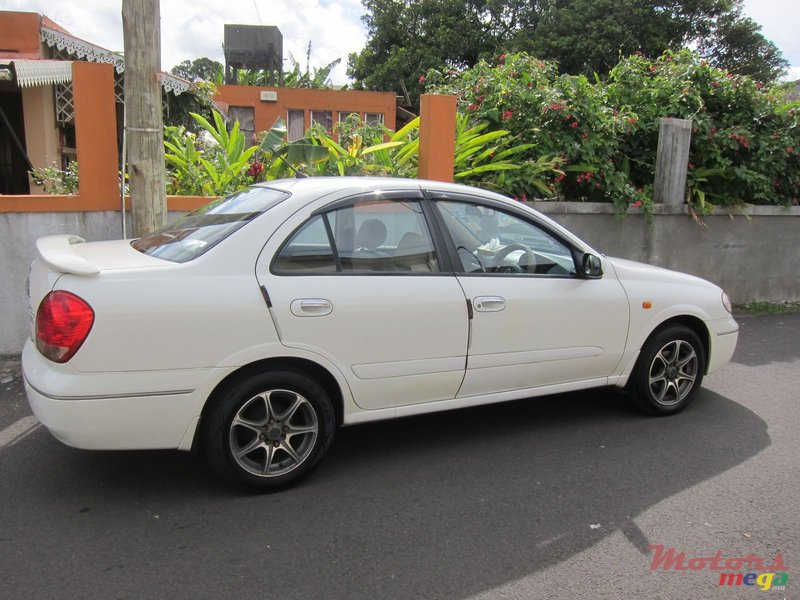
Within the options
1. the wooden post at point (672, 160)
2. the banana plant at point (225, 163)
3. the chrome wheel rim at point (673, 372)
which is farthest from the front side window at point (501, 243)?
the wooden post at point (672, 160)

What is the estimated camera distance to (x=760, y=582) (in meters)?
2.80

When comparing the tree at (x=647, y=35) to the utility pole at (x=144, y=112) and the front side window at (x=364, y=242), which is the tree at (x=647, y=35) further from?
the front side window at (x=364, y=242)

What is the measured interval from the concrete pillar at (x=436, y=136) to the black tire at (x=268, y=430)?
13.0 ft

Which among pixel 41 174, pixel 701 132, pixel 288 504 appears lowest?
pixel 288 504

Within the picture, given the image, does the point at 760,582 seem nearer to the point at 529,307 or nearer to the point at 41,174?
the point at 529,307

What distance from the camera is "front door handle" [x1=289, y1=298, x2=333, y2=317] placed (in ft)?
10.8

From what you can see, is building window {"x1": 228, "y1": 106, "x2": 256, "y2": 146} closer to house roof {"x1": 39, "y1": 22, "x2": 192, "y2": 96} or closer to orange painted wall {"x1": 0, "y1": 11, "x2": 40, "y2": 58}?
house roof {"x1": 39, "y1": 22, "x2": 192, "y2": 96}

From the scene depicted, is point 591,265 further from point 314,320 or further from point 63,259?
point 63,259

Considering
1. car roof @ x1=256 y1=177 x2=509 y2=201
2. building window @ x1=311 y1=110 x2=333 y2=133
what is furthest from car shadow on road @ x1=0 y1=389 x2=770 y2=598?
building window @ x1=311 y1=110 x2=333 y2=133

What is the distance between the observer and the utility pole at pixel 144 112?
482cm

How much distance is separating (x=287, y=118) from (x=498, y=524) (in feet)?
62.3

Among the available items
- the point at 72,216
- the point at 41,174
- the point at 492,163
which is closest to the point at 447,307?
the point at 72,216

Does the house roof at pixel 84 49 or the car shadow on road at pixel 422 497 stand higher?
the house roof at pixel 84 49

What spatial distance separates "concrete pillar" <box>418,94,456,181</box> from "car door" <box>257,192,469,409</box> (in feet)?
10.4
